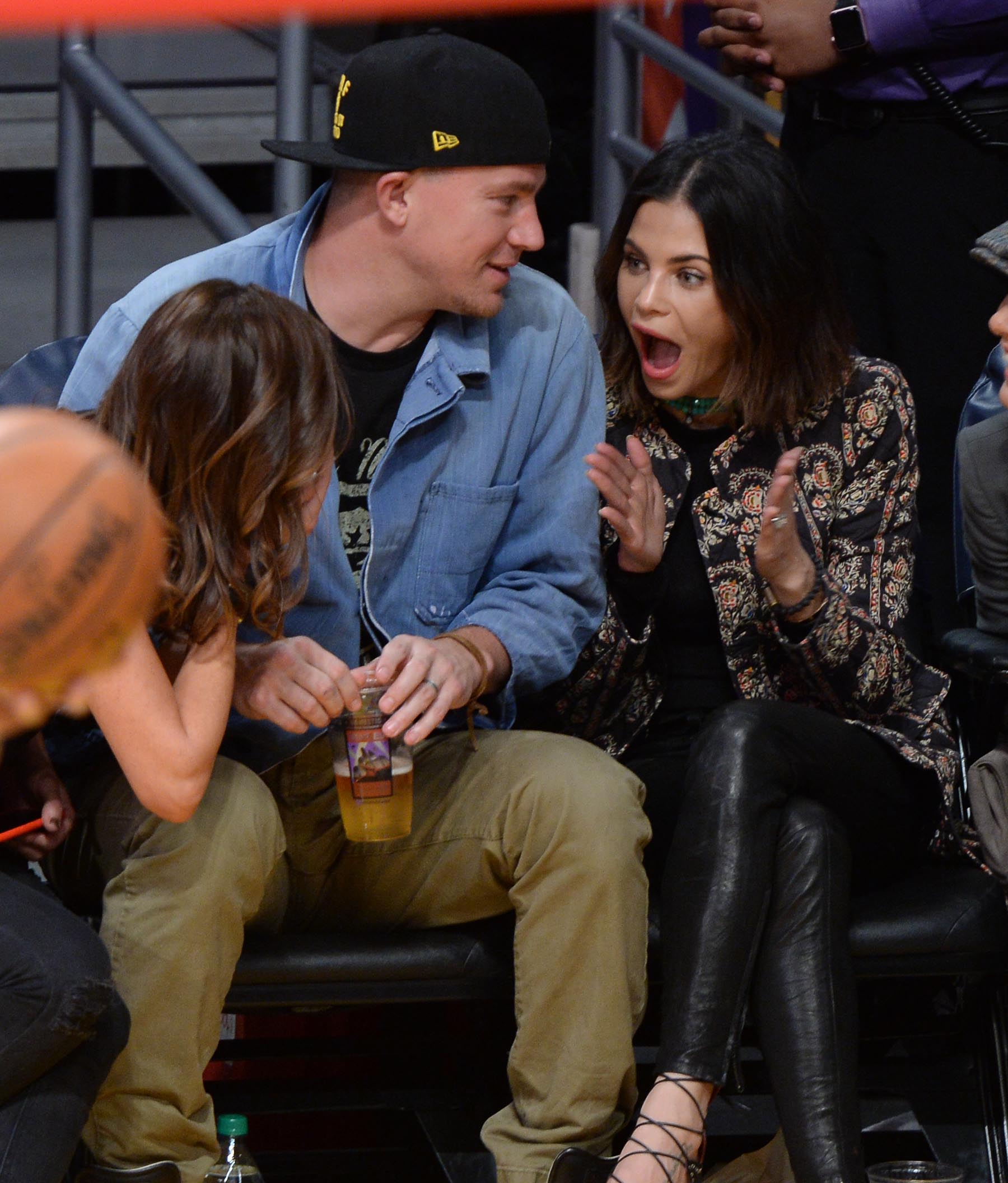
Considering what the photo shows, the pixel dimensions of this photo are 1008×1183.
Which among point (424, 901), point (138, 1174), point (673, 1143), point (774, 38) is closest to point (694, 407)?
point (774, 38)

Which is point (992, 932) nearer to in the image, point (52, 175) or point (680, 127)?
point (680, 127)

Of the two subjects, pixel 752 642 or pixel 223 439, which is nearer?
pixel 223 439

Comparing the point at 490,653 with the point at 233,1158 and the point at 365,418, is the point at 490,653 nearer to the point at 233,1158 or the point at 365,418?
the point at 365,418

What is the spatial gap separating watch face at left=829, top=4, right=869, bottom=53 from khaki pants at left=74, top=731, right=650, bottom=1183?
131 centimetres

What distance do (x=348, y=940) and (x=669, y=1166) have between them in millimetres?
476

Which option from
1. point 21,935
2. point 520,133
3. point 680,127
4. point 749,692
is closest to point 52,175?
point 680,127

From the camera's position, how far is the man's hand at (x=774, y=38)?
9.53 ft

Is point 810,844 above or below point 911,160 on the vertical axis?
below

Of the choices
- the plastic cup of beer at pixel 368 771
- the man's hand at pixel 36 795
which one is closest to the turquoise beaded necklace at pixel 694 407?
the plastic cup of beer at pixel 368 771

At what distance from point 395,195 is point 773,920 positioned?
110cm

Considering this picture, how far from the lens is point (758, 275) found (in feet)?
8.88

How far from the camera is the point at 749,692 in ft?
8.45

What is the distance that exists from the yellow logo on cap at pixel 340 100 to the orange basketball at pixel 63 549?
1.90 metres

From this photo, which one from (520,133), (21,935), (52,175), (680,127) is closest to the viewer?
(21,935)
